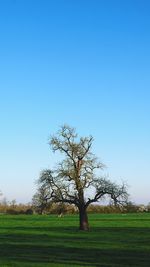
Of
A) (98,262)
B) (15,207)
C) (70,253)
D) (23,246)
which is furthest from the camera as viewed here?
(15,207)

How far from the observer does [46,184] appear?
233 feet

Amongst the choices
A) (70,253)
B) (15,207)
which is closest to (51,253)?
(70,253)

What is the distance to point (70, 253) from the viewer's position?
3488 cm

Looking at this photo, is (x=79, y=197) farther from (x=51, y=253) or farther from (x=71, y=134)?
(x=51, y=253)

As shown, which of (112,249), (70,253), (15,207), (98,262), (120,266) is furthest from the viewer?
(15,207)

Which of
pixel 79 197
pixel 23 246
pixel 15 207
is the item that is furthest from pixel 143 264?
pixel 15 207

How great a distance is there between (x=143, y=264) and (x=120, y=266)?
138 centimetres

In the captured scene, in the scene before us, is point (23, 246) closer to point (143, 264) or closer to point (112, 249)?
point (112, 249)

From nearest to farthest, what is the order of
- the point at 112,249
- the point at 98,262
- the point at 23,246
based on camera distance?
the point at 98,262 < the point at 112,249 < the point at 23,246

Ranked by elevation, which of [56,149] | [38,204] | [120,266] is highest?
[56,149]

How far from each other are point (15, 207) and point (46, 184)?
120 metres

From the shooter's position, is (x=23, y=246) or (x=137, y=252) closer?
(x=137, y=252)

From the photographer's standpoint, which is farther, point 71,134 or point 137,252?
point 71,134

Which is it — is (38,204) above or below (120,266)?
above
